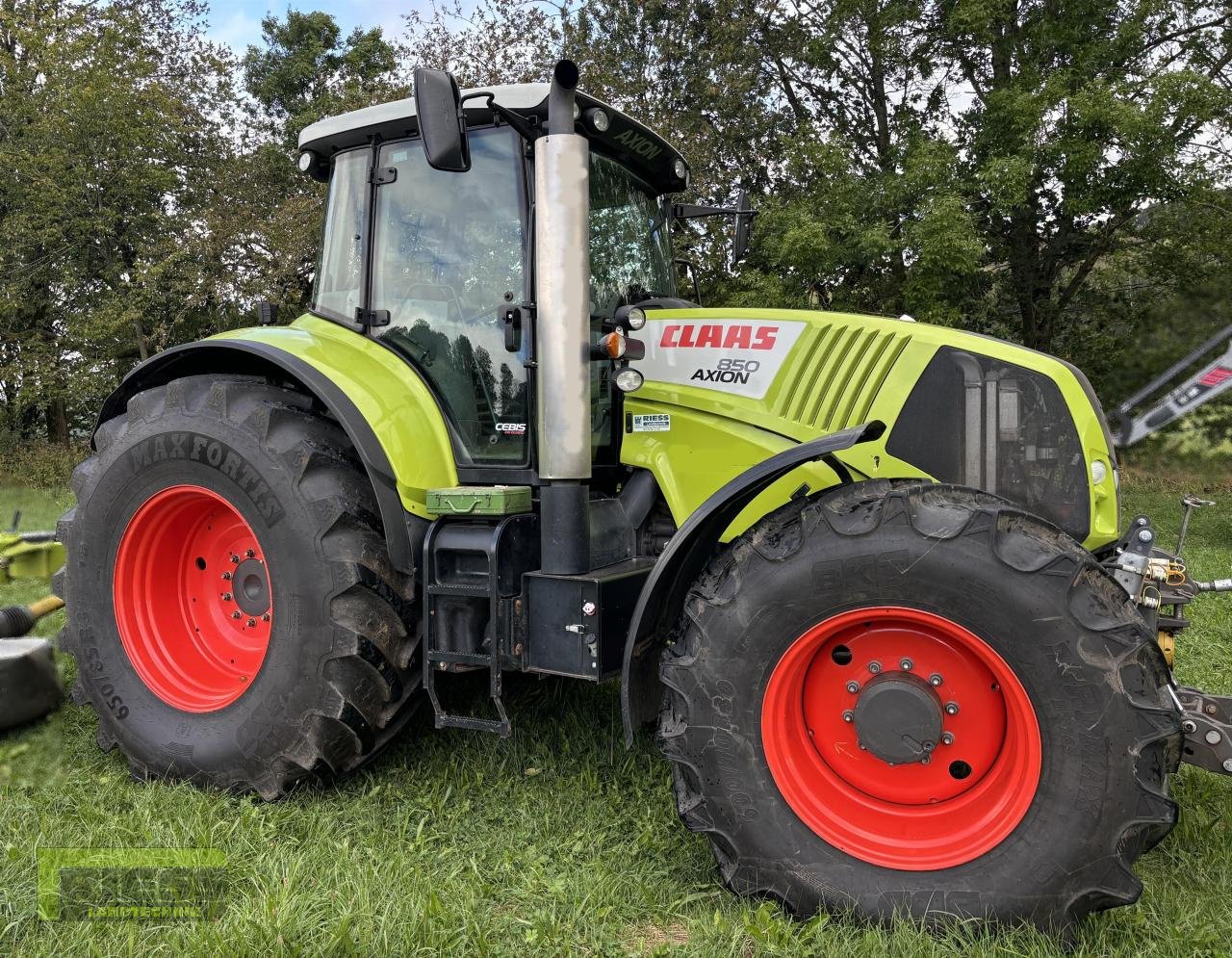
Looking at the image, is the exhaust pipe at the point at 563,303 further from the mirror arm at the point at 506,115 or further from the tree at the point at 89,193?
the tree at the point at 89,193

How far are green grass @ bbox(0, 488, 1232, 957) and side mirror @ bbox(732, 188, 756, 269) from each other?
2.04 metres

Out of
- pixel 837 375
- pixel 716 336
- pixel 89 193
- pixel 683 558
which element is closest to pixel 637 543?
pixel 683 558

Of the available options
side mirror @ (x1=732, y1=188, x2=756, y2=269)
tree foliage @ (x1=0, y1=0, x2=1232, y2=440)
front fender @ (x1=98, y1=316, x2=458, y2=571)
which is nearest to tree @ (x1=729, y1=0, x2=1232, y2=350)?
tree foliage @ (x1=0, y1=0, x2=1232, y2=440)

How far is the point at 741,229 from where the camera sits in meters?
3.94

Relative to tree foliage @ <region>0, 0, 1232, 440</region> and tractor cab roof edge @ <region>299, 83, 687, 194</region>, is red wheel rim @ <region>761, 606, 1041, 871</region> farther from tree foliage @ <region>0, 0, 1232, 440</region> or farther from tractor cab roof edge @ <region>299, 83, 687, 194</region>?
tree foliage @ <region>0, 0, 1232, 440</region>

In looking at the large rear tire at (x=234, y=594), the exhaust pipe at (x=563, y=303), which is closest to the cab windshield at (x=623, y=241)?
the exhaust pipe at (x=563, y=303)

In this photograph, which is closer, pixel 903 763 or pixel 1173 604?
pixel 903 763

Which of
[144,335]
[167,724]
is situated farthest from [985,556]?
[144,335]

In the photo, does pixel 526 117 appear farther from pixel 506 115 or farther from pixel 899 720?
pixel 899 720

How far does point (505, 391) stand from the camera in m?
3.23

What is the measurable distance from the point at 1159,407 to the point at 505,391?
266 centimetres

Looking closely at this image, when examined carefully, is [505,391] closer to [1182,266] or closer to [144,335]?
[1182,266]

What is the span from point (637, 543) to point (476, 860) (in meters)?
1.16

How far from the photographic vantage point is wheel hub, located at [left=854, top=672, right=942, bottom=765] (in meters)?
2.39
